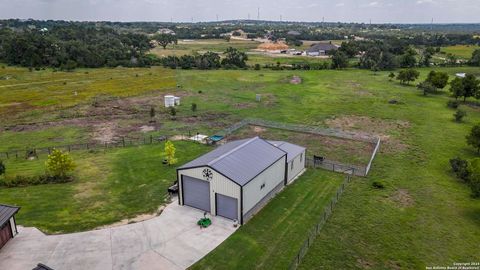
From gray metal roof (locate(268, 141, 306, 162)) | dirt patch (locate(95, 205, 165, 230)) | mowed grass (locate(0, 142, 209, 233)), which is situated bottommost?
dirt patch (locate(95, 205, 165, 230))

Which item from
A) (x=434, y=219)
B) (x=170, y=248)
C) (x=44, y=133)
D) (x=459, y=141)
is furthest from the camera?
(x=44, y=133)

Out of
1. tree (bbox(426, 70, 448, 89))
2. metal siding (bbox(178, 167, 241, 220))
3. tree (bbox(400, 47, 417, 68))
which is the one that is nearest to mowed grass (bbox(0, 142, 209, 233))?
metal siding (bbox(178, 167, 241, 220))

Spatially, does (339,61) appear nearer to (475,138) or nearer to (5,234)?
(475,138)

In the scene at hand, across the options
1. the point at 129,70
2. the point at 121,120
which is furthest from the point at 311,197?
the point at 129,70

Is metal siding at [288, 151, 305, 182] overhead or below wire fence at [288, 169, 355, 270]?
overhead

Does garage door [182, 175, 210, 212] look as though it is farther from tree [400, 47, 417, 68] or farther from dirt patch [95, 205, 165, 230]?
tree [400, 47, 417, 68]

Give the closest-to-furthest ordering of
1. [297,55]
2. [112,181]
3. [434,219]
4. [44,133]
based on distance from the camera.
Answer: [434,219] → [112,181] → [44,133] → [297,55]

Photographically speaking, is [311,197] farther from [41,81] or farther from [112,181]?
[41,81]
